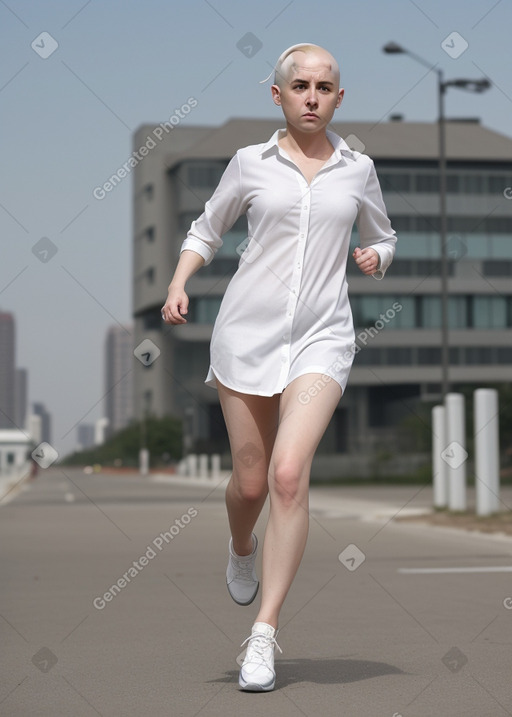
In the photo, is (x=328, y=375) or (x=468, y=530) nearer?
(x=328, y=375)

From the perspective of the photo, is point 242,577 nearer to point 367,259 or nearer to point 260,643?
point 260,643

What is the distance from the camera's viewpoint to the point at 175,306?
4812 mm

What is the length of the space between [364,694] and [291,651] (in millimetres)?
1128

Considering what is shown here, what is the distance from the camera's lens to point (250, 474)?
198 inches

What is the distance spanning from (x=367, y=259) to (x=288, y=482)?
0.94 m

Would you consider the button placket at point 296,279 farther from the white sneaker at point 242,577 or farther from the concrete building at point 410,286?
the concrete building at point 410,286

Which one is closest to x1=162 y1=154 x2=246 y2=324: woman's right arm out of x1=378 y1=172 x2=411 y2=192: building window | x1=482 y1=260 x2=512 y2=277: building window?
x1=378 y1=172 x2=411 y2=192: building window

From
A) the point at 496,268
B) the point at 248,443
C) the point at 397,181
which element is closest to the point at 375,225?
the point at 248,443

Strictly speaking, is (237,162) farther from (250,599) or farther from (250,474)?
(250,599)

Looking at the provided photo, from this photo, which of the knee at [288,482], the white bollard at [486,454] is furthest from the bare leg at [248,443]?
the white bollard at [486,454]

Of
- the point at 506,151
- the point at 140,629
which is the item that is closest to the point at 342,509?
the point at 140,629

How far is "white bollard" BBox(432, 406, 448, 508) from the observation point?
17.8 meters

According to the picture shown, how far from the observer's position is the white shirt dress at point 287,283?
4.84 metres

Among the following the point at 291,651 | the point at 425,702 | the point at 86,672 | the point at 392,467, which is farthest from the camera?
the point at 392,467
